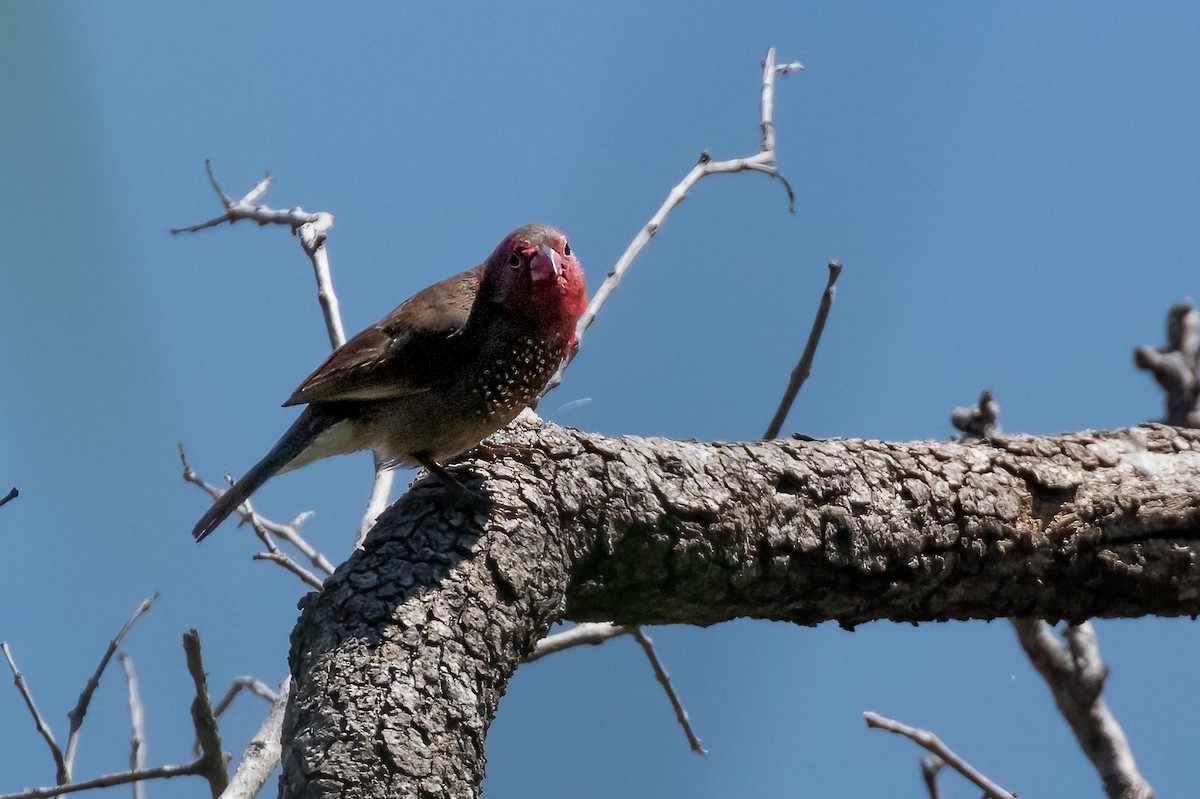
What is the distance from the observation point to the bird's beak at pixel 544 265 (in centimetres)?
276

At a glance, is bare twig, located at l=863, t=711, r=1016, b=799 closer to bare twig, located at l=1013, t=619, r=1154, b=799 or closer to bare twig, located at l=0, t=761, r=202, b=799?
bare twig, located at l=1013, t=619, r=1154, b=799

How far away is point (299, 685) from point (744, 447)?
1.15 meters

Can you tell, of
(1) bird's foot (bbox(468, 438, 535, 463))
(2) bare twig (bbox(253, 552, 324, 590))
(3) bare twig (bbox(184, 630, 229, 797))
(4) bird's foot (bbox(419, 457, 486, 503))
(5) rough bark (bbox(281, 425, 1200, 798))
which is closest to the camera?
(5) rough bark (bbox(281, 425, 1200, 798))

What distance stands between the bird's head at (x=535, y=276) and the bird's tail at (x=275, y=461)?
547mm

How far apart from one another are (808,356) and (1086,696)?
1.45m

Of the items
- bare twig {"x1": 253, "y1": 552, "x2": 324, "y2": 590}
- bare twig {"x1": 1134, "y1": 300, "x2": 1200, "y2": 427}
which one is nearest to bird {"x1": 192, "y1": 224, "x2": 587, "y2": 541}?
bare twig {"x1": 253, "y1": 552, "x2": 324, "y2": 590}

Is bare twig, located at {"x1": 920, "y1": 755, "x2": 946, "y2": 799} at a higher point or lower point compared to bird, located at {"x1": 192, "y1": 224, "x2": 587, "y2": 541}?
lower

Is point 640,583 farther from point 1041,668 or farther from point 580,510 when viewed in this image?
point 1041,668

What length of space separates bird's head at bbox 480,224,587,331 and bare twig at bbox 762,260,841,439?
Result: 0.65 metres

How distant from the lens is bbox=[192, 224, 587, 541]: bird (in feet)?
9.06

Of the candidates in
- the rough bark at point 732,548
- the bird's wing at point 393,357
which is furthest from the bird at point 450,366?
the rough bark at point 732,548

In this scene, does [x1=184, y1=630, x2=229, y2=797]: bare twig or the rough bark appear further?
[x1=184, y1=630, x2=229, y2=797]: bare twig

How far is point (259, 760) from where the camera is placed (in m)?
2.44

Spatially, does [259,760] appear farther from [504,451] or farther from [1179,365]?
[1179,365]
